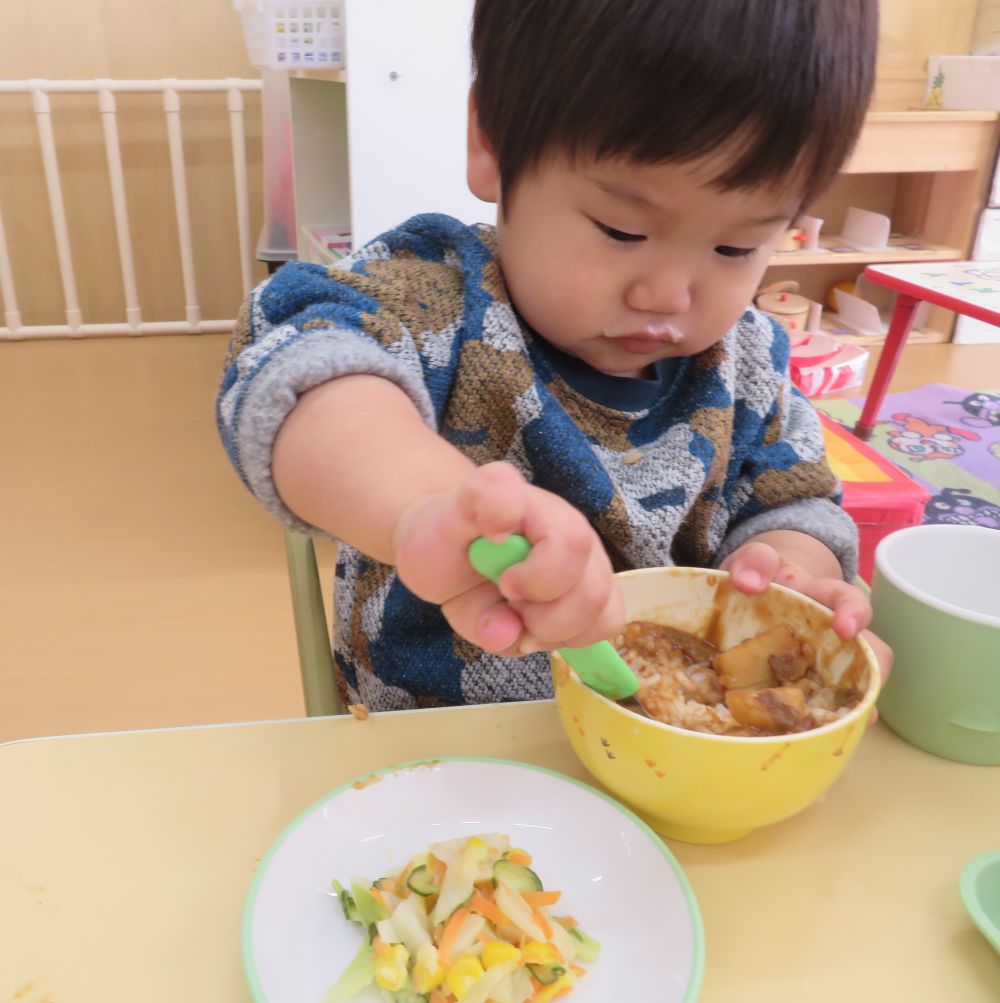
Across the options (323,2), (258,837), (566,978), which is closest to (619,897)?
(566,978)

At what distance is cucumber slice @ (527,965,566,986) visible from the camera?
0.36 m

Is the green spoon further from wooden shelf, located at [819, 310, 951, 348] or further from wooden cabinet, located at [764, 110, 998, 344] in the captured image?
wooden shelf, located at [819, 310, 951, 348]

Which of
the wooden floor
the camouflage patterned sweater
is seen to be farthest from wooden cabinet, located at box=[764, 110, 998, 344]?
the camouflage patterned sweater

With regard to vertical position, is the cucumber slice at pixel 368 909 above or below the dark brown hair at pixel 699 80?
below

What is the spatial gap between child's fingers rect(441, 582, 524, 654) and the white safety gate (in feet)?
8.76

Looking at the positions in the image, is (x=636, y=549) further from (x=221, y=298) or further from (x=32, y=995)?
(x=221, y=298)

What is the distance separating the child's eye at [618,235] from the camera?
535mm

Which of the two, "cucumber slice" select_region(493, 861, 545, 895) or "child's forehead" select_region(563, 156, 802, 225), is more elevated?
"child's forehead" select_region(563, 156, 802, 225)

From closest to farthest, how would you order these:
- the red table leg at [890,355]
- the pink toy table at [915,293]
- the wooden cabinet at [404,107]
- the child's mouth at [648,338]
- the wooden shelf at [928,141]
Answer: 1. the child's mouth at [648,338]
2. the wooden cabinet at [404,107]
3. the pink toy table at [915,293]
4. the red table leg at [890,355]
5. the wooden shelf at [928,141]

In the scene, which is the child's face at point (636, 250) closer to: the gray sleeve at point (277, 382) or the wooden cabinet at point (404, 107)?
the gray sleeve at point (277, 382)

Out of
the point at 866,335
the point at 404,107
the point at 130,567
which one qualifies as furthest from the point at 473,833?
the point at 866,335

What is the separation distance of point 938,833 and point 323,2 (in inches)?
56.6

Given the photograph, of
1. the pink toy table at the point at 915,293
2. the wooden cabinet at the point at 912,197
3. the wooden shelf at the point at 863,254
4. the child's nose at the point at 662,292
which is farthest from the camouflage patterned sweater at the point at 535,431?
the wooden shelf at the point at 863,254

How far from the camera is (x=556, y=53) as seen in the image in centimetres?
50
